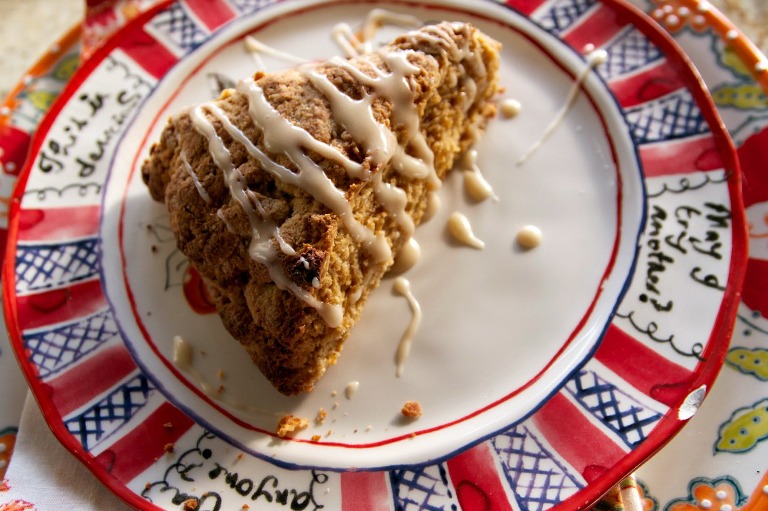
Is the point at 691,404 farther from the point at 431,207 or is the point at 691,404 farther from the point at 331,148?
the point at 331,148

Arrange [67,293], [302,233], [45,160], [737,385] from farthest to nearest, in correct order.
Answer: [45,160], [67,293], [737,385], [302,233]

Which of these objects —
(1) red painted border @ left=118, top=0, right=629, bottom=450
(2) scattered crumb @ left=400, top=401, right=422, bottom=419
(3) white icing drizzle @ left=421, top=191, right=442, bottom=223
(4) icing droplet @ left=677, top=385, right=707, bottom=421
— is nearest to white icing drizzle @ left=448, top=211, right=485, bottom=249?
(3) white icing drizzle @ left=421, top=191, right=442, bottom=223

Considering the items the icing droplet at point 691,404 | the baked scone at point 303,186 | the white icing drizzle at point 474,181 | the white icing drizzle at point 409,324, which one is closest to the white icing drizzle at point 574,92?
the white icing drizzle at point 474,181

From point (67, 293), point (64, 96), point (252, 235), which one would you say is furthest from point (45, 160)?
point (252, 235)

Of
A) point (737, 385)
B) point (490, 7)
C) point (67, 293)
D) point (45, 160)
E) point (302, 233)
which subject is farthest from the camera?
point (490, 7)

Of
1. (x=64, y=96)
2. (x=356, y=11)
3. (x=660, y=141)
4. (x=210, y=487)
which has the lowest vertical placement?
(x=210, y=487)

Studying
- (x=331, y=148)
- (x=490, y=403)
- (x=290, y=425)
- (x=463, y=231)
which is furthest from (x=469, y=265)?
(x=290, y=425)

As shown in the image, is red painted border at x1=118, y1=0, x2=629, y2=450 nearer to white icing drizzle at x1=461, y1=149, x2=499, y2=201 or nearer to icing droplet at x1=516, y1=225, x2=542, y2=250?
icing droplet at x1=516, y1=225, x2=542, y2=250

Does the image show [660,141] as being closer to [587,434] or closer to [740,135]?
[740,135]
